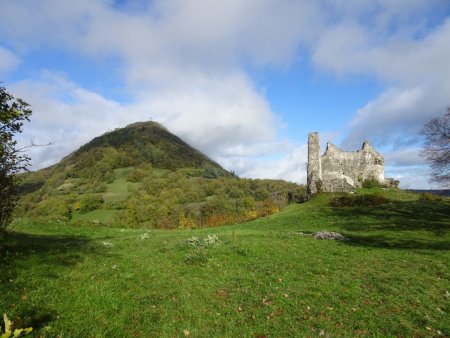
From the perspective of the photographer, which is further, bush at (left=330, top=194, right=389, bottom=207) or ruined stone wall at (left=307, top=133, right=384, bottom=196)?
ruined stone wall at (left=307, top=133, right=384, bottom=196)

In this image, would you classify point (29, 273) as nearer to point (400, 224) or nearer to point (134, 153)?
point (400, 224)

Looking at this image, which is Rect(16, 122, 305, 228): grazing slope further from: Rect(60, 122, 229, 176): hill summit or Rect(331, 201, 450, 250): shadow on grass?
Rect(331, 201, 450, 250): shadow on grass

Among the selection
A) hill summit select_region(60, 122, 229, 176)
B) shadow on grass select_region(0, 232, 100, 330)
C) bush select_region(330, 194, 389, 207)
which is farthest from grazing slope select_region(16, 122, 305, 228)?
shadow on grass select_region(0, 232, 100, 330)

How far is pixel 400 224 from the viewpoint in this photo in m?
29.3

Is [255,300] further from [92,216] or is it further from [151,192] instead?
[151,192]

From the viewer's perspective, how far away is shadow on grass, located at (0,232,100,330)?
8469 mm

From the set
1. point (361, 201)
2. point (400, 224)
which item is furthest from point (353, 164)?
point (400, 224)

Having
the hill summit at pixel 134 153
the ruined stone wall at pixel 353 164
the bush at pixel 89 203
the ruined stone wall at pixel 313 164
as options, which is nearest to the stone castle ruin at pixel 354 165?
the ruined stone wall at pixel 353 164

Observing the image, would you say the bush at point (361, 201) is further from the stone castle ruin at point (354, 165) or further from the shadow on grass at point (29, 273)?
the shadow on grass at point (29, 273)

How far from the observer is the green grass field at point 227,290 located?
930 centimetres

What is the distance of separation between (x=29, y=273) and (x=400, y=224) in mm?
28201

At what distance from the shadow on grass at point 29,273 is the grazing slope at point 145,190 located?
40312mm

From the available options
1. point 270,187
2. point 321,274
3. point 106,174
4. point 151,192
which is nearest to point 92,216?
point 151,192

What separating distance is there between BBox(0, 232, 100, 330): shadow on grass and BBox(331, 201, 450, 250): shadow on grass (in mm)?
16828
